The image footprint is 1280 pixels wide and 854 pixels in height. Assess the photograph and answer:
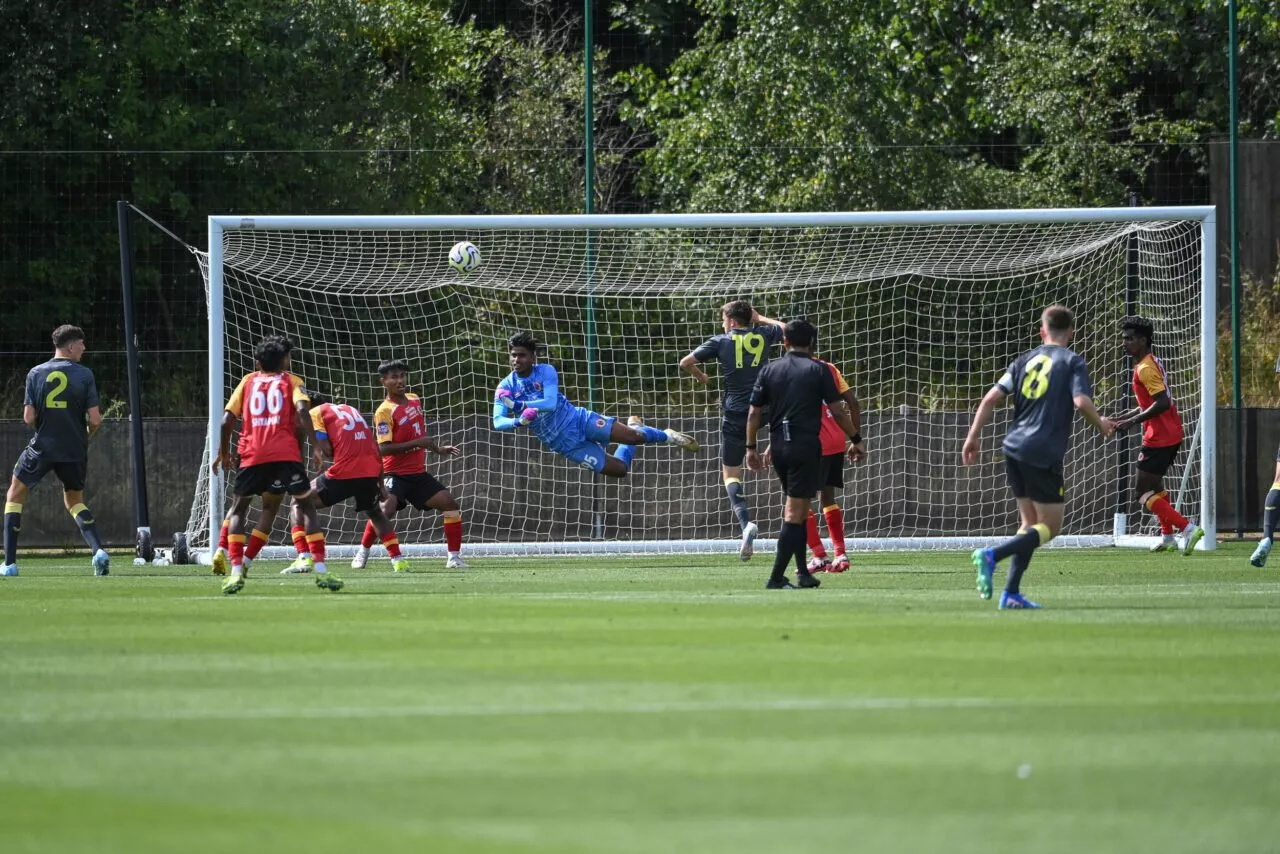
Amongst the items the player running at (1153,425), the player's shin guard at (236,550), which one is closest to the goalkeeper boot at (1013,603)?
the player's shin guard at (236,550)

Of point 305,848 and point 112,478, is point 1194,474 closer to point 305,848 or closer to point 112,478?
point 112,478

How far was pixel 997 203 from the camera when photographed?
1094 inches

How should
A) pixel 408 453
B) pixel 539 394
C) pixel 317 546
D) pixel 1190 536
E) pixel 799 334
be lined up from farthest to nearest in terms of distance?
pixel 1190 536
pixel 539 394
pixel 408 453
pixel 317 546
pixel 799 334

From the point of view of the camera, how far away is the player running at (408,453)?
16062mm

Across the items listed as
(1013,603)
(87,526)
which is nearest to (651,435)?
(87,526)

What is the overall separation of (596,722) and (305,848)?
2.00 meters

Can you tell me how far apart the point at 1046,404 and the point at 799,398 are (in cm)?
219

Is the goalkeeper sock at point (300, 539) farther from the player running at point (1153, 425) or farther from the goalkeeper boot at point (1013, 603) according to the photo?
the player running at point (1153, 425)

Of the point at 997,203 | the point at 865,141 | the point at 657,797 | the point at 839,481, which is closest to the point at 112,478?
the point at 839,481

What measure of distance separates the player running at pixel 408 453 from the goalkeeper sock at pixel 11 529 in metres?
2.95

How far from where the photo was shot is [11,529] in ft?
52.0

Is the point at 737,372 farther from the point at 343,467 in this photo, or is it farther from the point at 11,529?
the point at 11,529

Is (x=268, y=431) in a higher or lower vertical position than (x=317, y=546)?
higher

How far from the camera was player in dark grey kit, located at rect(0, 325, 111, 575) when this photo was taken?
52.5ft
